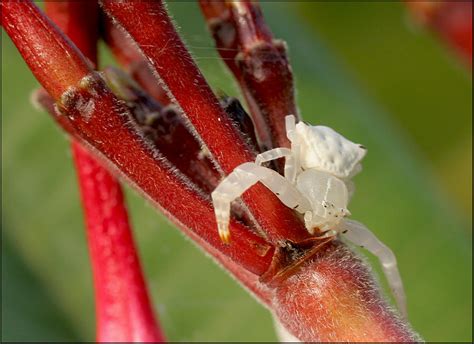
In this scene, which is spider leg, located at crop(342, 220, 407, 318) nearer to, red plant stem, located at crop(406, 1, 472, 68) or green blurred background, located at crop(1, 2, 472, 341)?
green blurred background, located at crop(1, 2, 472, 341)

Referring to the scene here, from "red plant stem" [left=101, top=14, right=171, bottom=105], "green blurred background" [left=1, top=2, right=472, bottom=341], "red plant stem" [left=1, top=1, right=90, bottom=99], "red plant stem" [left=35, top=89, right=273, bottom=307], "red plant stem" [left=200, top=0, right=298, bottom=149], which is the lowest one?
"green blurred background" [left=1, top=2, right=472, bottom=341]

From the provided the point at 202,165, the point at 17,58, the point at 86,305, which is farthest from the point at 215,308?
the point at 202,165

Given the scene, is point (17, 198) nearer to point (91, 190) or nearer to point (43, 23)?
point (91, 190)

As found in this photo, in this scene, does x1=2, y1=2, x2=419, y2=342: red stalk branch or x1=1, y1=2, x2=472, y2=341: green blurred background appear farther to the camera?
x1=1, y1=2, x2=472, y2=341: green blurred background

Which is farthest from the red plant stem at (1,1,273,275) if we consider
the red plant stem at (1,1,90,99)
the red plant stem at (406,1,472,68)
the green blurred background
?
the red plant stem at (406,1,472,68)

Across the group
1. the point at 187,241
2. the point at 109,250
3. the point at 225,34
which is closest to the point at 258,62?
the point at 225,34

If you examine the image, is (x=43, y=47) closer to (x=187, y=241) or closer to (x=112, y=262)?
(x=112, y=262)
